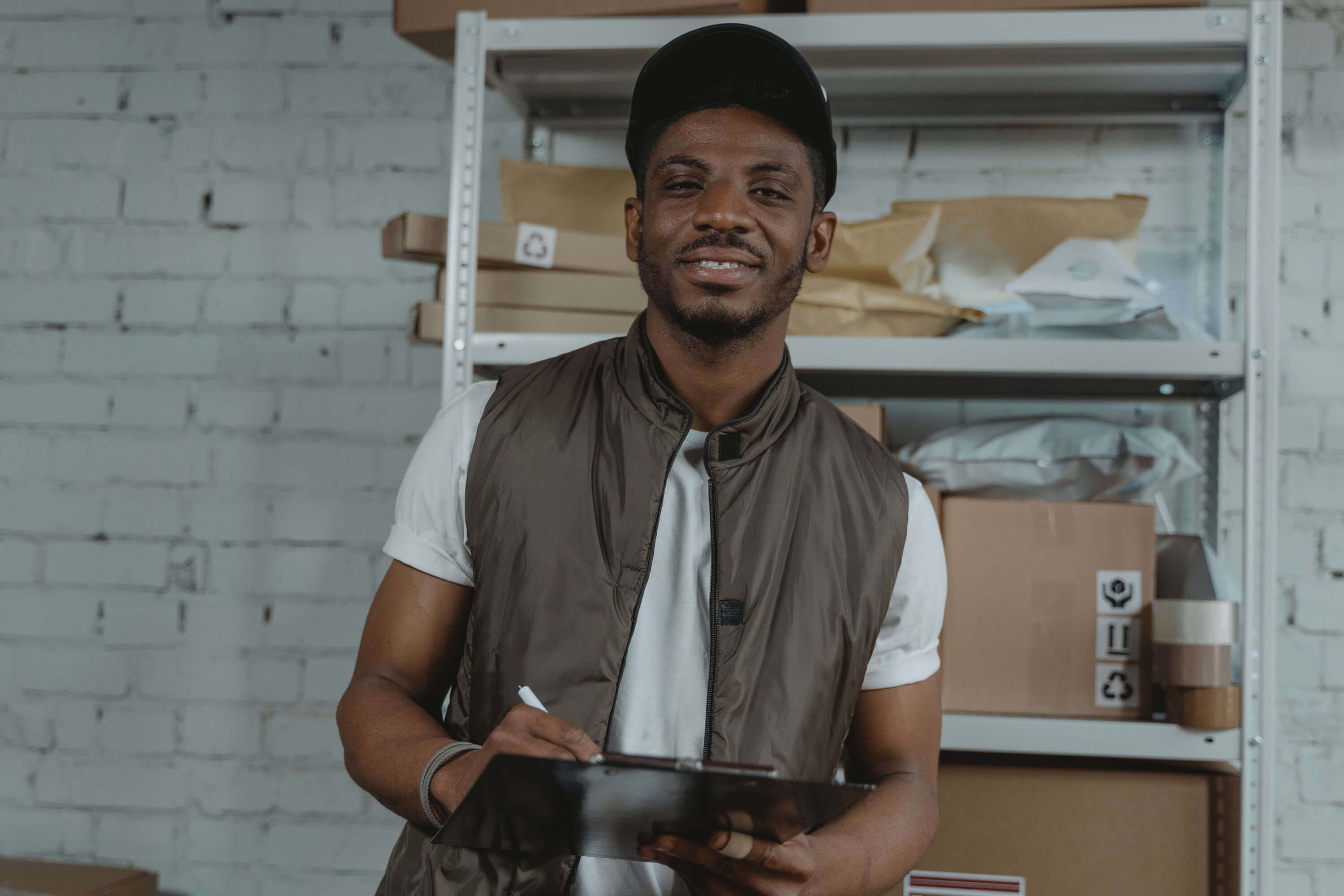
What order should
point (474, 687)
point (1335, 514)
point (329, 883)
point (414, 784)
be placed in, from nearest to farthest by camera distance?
point (414, 784) → point (474, 687) → point (1335, 514) → point (329, 883)

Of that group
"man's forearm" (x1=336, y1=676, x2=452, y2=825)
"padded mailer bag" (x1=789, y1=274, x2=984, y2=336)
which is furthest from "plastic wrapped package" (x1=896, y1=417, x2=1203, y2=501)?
"man's forearm" (x1=336, y1=676, x2=452, y2=825)

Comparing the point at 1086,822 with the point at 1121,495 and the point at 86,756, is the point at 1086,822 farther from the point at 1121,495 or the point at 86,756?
→ the point at 86,756

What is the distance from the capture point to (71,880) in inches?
65.4

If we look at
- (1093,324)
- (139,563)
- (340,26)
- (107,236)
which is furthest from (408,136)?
(1093,324)

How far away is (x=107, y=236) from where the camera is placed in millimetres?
1949

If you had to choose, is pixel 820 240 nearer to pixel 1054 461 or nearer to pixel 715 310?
pixel 715 310

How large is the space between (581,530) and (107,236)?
1.46 metres

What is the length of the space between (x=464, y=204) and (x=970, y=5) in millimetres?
742

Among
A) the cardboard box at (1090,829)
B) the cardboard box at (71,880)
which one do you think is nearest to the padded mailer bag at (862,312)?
the cardboard box at (1090,829)

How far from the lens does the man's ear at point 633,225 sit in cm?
110

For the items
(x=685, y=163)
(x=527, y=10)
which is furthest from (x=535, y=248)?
(x=685, y=163)

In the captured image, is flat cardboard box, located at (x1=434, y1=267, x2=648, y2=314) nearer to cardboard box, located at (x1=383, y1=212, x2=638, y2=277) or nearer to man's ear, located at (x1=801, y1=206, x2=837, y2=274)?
cardboard box, located at (x1=383, y1=212, x2=638, y2=277)

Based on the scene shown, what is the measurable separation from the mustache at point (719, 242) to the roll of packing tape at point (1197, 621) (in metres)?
0.76

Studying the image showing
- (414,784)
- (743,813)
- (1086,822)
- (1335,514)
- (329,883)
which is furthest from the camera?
(329,883)
